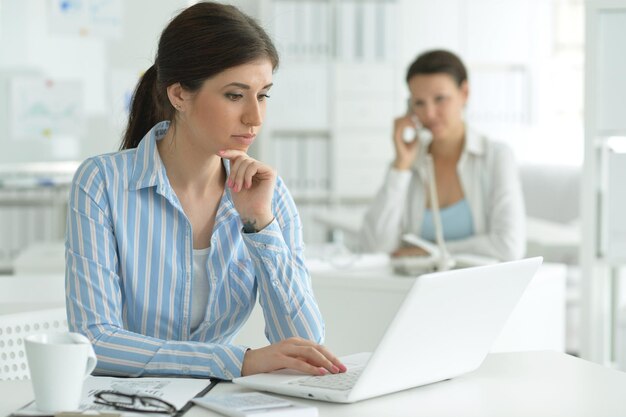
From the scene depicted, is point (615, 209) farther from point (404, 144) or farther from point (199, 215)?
point (199, 215)

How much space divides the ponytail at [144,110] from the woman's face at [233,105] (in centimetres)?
19

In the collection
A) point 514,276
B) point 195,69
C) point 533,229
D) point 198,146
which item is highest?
point 195,69

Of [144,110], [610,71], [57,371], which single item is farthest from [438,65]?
[57,371]

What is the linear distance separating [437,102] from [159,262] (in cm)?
174

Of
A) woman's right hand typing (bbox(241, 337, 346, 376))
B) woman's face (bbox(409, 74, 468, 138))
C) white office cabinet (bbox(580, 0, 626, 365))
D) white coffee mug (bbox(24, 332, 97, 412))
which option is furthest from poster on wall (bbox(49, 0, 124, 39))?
white coffee mug (bbox(24, 332, 97, 412))

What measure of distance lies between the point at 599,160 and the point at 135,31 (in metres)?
2.17

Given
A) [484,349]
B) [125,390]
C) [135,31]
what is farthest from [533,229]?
[125,390]

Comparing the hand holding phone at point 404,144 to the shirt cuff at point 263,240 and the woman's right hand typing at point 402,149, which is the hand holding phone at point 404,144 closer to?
the woman's right hand typing at point 402,149

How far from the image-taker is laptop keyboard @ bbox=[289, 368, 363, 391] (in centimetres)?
148

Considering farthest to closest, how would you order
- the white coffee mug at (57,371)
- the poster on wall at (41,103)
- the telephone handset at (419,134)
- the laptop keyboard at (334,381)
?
1. the poster on wall at (41,103)
2. the telephone handset at (419,134)
3. the laptop keyboard at (334,381)
4. the white coffee mug at (57,371)

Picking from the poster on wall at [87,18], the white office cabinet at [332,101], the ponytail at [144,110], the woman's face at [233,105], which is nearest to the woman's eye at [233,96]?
the woman's face at [233,105]

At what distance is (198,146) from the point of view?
1.98m

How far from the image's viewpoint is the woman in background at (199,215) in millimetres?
1871

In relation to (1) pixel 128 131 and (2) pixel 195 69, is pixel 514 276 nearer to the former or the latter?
(2) pixel 195 69
